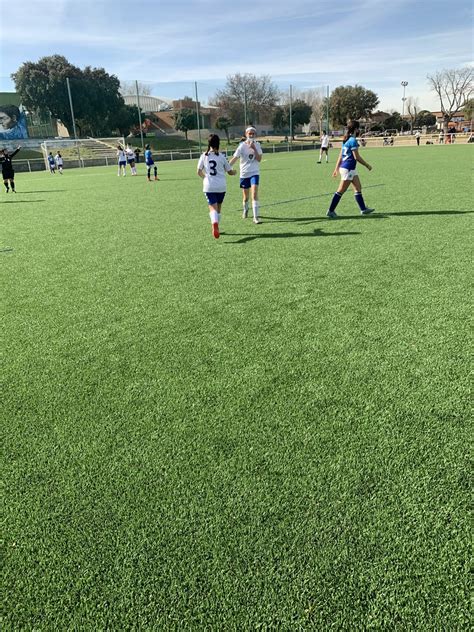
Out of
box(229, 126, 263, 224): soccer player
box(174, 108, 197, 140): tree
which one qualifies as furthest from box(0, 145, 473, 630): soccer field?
box(174, 108, 197, 140): tree

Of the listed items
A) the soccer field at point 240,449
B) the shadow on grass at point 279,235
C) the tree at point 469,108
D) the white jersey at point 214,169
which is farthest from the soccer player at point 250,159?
the tree at point 469,108

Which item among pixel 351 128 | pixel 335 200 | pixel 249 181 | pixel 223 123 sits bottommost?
pixel 335 200

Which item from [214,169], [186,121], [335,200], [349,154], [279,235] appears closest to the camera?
[214,169]

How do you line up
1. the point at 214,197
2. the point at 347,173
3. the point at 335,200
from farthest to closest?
the point at 335,200 < the point at 347,173 < the point at 214,197

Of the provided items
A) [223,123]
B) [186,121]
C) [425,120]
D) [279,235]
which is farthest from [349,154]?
[425,120]

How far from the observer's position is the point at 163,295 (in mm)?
5590

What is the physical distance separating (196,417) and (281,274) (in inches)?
138

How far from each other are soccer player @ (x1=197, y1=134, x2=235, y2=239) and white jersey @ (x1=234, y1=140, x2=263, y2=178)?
1.20 m

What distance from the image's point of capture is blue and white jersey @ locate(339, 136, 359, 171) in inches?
347

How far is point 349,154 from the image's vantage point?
897cm

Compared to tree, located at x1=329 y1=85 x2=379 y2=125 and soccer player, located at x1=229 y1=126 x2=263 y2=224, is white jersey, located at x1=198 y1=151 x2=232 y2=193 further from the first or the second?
tree, located at x1=329 y1=85 x2=379 y2=125

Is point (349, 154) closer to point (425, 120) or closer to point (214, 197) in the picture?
point (214, 197)

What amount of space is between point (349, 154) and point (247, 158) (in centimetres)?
215

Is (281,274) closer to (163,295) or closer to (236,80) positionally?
(163,295)
